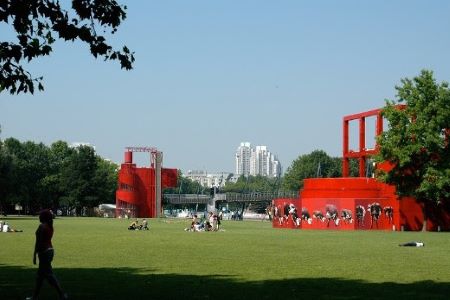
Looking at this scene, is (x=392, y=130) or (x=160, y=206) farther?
(x=160, y=206)

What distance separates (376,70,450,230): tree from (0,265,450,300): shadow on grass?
48.2 metres

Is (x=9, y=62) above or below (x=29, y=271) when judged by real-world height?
above

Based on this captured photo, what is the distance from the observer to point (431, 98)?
70.0 metres

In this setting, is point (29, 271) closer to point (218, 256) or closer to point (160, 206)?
point (218, 256)

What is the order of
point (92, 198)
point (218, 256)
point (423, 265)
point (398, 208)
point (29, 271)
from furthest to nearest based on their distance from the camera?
1. point (92, 198)
2. point (398, 208)
3. point (218, 256)
4. point (423, 265)
5. point (29, 271)

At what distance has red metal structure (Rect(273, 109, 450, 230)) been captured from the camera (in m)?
74.8

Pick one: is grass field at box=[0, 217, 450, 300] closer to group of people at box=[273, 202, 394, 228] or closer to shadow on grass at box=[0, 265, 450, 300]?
shadow on grass at box=[0, 265, 450, 300]

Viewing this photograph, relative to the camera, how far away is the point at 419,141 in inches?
2719

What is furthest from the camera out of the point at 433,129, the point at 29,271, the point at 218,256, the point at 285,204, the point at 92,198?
the point at 92,198

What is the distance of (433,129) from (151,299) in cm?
5495

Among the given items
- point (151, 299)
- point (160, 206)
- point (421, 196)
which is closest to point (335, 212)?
point (421, 196)

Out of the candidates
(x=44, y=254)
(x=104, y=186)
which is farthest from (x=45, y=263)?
(x=104, y=186)

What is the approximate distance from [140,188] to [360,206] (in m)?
72.8

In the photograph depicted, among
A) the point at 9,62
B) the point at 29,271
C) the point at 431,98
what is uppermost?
the point at 431,98
